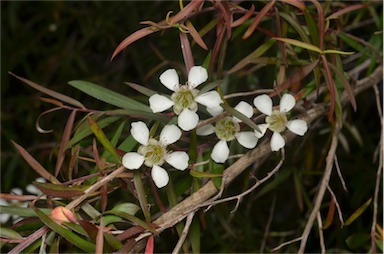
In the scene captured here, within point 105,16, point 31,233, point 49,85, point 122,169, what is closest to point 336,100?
point 122,169

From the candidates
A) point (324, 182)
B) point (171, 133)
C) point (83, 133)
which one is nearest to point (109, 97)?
point (83, 133)

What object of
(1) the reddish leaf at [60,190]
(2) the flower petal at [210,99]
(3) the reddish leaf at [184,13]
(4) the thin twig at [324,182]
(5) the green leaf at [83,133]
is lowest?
(4) the thin twig at [324,182]

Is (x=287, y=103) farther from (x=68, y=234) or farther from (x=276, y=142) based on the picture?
(x=68, y=234)

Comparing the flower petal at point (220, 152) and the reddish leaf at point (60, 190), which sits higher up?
the reddish leaf at point (60, 190)

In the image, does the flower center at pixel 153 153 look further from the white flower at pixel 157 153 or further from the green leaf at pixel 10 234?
the green leaf at pixel 10 234

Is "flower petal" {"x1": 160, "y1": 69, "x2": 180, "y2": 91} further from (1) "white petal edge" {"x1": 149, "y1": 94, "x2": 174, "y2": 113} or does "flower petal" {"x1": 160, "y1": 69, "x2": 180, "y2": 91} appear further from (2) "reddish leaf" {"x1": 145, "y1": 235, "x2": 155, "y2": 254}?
(2) "reddish leaf" {"x1": 145, "y1": 235, "x2": 155, "y2": 254}

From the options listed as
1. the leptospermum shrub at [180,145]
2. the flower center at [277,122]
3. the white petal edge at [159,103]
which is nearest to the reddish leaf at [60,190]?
the leptospermum shrub at [180,145]

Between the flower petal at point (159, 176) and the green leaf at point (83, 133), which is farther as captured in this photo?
the green leaf at point (83, 133)
